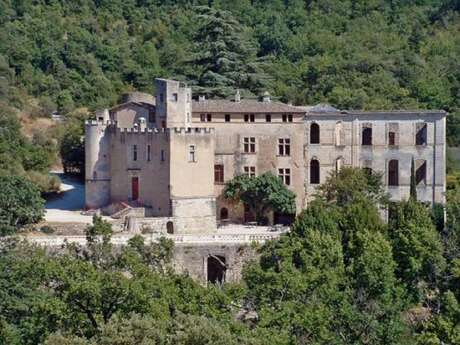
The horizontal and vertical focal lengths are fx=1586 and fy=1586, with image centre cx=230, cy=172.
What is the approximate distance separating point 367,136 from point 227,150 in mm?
5557

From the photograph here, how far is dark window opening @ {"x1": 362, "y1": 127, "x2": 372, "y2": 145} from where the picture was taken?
61.1m

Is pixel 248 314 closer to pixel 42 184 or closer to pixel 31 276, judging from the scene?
pixel 31 276

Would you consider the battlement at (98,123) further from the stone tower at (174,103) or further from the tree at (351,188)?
the tree at (351,188)

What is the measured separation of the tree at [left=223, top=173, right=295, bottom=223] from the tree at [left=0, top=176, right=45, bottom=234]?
7.26 m

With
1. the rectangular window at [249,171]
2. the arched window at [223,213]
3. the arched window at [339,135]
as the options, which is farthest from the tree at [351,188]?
the arched window at [223,213]

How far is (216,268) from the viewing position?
181ft

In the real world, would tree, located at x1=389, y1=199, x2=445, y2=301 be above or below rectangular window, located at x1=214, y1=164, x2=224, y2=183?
below

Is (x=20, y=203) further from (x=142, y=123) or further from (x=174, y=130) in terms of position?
(x=174, y=130)

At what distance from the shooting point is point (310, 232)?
5212 centimetres

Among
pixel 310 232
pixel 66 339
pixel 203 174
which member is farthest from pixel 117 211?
pixel 66 339

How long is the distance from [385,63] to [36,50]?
63.3ft

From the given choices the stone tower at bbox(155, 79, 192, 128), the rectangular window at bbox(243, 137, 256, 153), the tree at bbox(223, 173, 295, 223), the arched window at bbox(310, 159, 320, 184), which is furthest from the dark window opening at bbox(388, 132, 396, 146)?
the stone tower at bbox(155, 79, 192, 128)

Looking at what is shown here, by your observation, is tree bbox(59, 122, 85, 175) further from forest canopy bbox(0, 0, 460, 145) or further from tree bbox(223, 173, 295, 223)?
tree bbox(223, 173, 295, 223)

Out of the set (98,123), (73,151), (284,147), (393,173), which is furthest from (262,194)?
(73,151)
